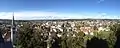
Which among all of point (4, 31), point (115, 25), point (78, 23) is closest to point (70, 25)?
point (78, 23)

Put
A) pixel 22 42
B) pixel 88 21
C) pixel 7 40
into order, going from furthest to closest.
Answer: pixel 88 21 → pixel 7 40 → pixel 22 42

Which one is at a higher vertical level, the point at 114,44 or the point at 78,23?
the point at 78,23

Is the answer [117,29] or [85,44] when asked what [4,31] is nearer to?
[85,44]

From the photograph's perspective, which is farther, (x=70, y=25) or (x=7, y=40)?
(x=70, y=25)

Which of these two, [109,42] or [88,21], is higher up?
[88,21]

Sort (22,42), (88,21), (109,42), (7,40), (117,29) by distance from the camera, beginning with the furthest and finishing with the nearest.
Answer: (88,21)
(117,29)
(109,42)
(7,40)
(22,42)

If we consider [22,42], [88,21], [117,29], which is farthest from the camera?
[88,21]

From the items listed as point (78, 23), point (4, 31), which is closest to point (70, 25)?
point (78, 23)

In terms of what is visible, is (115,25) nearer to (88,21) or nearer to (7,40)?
(88,21)

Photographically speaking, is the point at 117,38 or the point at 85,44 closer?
the point at 85,44
